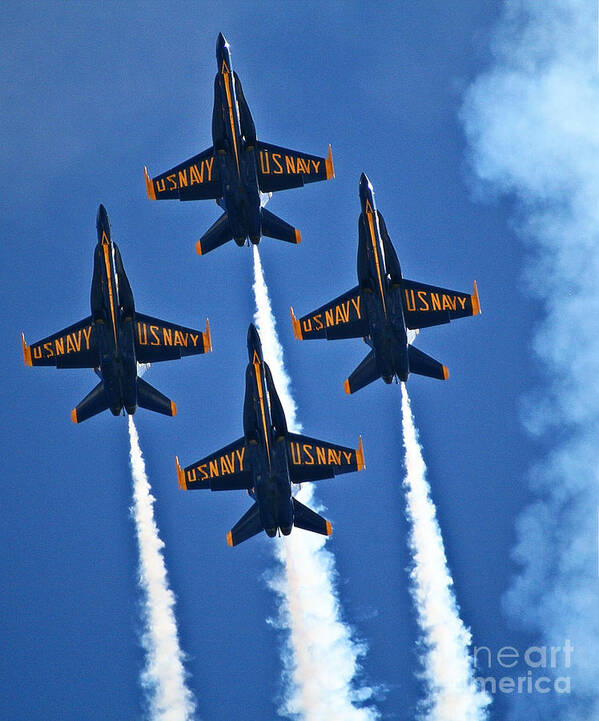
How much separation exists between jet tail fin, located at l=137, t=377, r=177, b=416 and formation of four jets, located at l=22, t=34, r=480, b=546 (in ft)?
0.15

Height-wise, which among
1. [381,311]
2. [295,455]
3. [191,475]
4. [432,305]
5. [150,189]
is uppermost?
[150,189]

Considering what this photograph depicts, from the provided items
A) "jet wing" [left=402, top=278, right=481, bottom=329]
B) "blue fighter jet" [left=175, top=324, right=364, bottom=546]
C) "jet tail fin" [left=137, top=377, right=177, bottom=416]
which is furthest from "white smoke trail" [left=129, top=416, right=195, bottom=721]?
"jet wing" [left=402, top=278, right=481, bottom=329]

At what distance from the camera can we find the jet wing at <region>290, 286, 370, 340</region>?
6681cm

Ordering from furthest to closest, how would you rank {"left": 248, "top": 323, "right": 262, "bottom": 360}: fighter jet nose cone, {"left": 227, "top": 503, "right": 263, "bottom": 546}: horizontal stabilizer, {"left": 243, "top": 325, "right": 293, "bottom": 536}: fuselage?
{"left": 227, "top": 503, "right": 263, "bottom": 546}: horizontal stabilizer → {"left": 248, "top": 323, "right": 262, "bottom": 360}: fighter jet nose cone → {"left": 243, "top": 325, "right": 293, "bottom": 536}: fuselage

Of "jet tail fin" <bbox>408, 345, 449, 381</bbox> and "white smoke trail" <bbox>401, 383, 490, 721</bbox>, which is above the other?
"jet tail fin" <bbox>408, 345, 449, 381</bbox>

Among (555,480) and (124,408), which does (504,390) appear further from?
(124,408)

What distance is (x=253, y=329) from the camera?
63.8 metres

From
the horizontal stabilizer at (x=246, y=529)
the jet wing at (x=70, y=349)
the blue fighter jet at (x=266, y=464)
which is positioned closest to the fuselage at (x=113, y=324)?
the jet wing at (x=70, y=349)

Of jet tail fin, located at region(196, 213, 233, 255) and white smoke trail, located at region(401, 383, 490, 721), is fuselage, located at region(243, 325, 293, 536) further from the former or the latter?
white smoke trail, located at region(401, 383, 490, 721)

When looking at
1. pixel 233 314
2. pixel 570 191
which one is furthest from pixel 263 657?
pixel 570 191

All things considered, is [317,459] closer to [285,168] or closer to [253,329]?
[253,329]

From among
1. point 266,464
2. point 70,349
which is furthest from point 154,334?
point 266,464

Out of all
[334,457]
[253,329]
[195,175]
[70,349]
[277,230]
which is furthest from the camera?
[195,175]

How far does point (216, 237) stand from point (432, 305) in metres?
11.0
